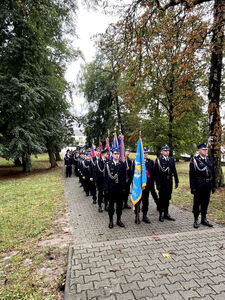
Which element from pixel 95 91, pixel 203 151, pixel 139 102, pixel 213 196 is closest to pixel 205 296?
pixel 203 151

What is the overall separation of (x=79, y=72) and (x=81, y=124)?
813 centimetres

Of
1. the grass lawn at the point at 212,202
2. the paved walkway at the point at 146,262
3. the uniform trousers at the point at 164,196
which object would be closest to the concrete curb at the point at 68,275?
the paved walkway at the point at 146,262

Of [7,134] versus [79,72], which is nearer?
[7,134]

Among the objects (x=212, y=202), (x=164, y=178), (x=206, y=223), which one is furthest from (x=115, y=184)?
(x=212, y=202)

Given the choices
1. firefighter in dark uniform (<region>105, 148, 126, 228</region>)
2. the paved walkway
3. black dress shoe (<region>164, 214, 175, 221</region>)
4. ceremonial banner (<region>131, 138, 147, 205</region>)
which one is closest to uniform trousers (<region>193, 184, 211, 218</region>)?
the paved walkway

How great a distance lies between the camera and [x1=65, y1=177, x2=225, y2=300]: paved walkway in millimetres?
2883

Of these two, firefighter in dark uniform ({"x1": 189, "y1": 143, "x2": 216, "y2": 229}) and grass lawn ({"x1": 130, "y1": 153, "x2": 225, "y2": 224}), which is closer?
firefighter in dark uniform ({"x1": 189, "y1": 143, "x2": 216, "y2": 229})

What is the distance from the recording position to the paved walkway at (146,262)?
2883 mm

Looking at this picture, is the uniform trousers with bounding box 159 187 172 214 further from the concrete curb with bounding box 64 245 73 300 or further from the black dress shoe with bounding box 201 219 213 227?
the concrete curb with bounding box 64 245 73 300

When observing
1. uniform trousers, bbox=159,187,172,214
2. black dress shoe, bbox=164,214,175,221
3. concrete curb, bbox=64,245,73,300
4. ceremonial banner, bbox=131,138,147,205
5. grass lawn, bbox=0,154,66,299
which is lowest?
grass lawn, bbox=0,154,66,299

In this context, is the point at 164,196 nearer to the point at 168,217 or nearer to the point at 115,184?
the point at 168,217

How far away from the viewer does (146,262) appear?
3576 mm

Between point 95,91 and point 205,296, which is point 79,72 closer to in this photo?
point 95,91

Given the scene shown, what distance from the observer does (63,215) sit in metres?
6.52
